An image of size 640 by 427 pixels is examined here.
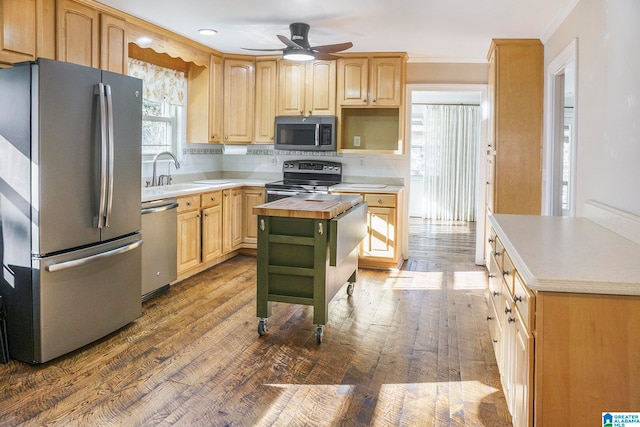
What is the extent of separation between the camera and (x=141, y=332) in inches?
136

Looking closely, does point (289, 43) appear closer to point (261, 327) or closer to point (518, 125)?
point (518, 125)

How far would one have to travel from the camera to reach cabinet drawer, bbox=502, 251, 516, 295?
2093mm

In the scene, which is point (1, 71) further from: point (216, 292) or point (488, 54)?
point (488, 54)

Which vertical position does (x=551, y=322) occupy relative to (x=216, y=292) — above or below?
above

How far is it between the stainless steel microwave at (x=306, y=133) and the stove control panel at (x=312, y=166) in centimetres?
29

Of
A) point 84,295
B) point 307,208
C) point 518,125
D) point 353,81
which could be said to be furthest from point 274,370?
point 353,81

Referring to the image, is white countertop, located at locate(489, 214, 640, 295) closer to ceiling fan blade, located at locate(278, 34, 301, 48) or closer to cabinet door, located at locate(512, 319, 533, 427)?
cabinet door, located at locate(512, 319, 533, 427)

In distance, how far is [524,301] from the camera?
1761mm

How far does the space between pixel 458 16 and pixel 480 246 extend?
266 cm

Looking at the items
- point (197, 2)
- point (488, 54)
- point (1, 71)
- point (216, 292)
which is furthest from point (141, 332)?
point (488, 54)

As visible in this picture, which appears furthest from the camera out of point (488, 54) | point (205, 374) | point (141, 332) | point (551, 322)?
point (488, 54)

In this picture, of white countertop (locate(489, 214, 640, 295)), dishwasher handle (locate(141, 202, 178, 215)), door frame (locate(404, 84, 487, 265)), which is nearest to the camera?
white countertop (locate(489, 214, 640, 295))

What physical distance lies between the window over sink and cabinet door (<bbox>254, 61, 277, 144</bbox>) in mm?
828

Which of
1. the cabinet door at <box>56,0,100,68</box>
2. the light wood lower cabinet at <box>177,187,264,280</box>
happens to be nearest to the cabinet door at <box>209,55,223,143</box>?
the light wood lower cabinet at <box>177,187,264,280</box>
